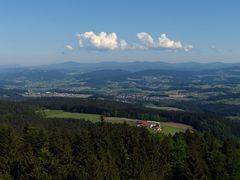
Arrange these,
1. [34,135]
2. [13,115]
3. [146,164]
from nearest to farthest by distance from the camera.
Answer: [146,164] → [34,135] → [13,115]

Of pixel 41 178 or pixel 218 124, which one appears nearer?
pixel 41 178

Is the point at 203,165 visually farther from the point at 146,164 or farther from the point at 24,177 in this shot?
the point at 24,177

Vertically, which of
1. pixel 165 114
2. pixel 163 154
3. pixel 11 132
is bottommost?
pixel 165 114

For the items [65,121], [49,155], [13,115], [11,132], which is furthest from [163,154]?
[13,115]

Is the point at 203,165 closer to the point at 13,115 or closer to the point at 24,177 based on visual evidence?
the point at 24,177

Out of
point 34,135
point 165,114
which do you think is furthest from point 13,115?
point 34,135

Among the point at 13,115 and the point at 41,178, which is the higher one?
the point at 41,178

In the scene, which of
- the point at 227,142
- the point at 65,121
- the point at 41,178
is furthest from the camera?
the point at 65,121

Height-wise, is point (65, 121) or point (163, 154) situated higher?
point (163, 154)

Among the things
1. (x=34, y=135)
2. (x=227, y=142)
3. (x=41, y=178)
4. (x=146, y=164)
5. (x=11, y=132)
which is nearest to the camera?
(x=41, y=178)
